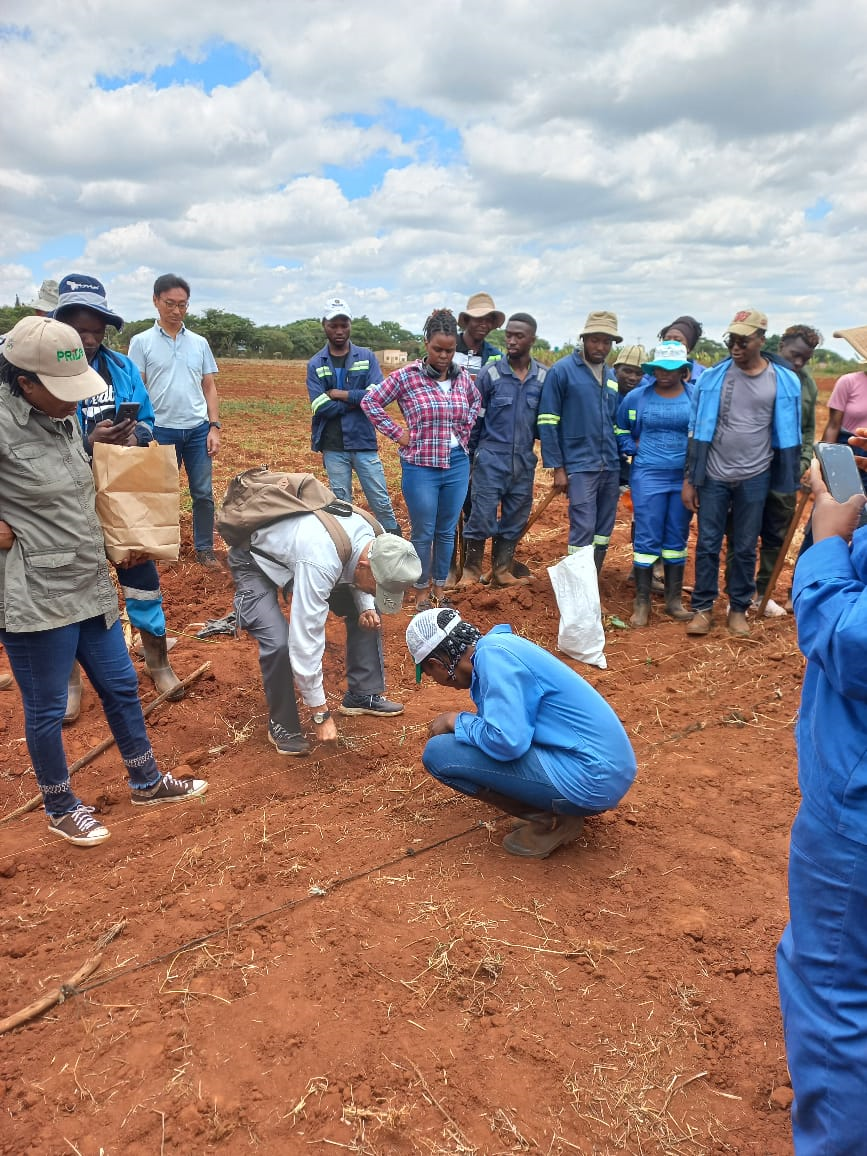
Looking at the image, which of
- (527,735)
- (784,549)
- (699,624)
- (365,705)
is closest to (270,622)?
(365,705)

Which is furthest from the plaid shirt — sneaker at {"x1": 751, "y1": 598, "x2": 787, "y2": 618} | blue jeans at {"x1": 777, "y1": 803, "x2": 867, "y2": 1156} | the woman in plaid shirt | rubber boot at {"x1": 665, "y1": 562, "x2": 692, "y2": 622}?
blue jeans at {"x1": 777, "y1": 803, "x2": 867, "y2": 1156}

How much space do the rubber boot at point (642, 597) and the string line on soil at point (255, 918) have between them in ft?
10.6

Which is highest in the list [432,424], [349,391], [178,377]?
[178,377]

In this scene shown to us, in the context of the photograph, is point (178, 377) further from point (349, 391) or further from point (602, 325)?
point (602, 325)

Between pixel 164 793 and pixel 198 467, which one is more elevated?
pixel 198 467

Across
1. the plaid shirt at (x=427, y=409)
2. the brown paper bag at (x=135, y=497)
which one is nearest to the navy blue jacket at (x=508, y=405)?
the plaid shirt at (x=427, y=409)

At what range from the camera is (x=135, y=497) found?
12.7ft

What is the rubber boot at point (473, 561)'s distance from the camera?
715cm

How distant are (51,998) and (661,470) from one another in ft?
16.8

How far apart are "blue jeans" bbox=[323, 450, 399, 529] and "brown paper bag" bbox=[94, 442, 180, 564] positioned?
2.80 meters

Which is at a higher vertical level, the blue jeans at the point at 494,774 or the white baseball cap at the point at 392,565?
the white baseball cap at the point at 392,565

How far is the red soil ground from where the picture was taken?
2.28 meters

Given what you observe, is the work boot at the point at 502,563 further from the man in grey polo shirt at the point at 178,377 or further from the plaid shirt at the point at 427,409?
the man in grey polo shirt at the point at 178,377

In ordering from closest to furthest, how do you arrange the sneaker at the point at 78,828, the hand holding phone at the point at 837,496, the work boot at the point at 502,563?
1. the hand holding phone at the point at 837,496
2. the sneaker at the point at 78,828
3. the work boot at the point at 502,563
